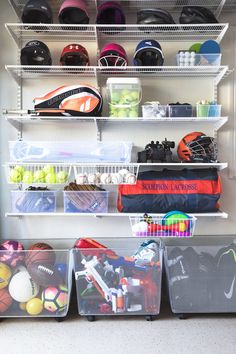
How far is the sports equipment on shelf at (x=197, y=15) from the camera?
2.18 metres

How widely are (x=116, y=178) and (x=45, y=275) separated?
0.67 metres

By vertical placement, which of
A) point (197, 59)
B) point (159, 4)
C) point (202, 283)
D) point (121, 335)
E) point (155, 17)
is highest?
point (159, 4)

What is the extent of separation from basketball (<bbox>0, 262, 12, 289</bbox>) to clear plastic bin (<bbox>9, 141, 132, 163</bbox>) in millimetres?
619

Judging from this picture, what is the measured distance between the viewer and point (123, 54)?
2.22 m

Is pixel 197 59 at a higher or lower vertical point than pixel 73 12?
lower

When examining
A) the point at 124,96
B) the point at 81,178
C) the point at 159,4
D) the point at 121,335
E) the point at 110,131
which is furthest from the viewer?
the point at 110,131

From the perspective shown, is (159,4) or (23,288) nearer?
(23,288)

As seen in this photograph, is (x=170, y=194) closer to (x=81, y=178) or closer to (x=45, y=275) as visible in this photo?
(x=81, y=178)

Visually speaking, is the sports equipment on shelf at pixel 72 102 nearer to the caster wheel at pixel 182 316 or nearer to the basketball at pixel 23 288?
the basketball at pixel 23 288

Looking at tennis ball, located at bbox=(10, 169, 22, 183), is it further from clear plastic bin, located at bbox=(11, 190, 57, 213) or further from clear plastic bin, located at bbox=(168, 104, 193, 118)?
clear plastic bin, located at bbox=(168, 104, 193, 118)

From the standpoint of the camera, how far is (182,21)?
2203 millimetres

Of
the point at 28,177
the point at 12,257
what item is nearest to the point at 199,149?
the point at 28,177

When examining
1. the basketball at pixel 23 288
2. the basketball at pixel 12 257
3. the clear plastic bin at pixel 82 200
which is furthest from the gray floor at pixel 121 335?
the clear plastic bin at pixel 82 200

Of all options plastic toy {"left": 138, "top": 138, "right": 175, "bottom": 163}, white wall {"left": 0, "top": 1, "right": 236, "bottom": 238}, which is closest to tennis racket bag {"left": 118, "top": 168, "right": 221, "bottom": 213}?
plastic toy {"left": 138, "top": 138, "right": 175, "bottom": 163}
